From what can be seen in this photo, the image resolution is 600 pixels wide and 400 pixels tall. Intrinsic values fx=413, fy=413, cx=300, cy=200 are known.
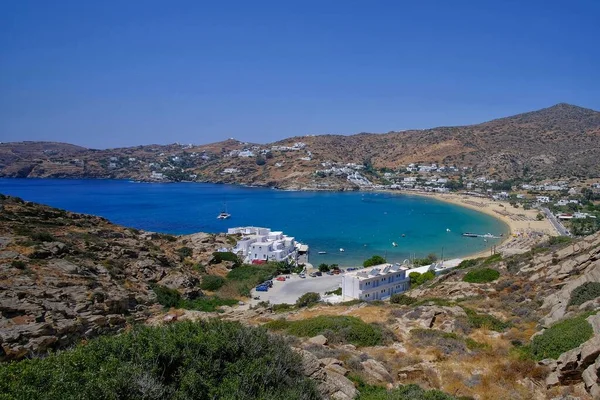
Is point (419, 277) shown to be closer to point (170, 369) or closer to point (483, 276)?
point (483, 276)

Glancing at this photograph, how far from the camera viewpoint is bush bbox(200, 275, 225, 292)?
1085 inches

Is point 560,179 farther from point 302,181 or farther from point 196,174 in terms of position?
point 196,174

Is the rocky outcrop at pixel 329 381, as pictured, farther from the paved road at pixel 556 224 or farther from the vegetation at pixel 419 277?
the paved road at pixel 556 224

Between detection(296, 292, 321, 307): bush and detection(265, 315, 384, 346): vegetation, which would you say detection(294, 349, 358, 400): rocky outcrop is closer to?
detection(265, 315, 384, 346): vegetation

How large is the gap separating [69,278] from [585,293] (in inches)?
763

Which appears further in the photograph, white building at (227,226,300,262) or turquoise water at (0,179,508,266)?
turquoise water at (0,179,508,266)

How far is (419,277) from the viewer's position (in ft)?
97.2

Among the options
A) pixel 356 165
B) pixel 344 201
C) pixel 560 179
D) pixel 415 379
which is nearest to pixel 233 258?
pixel 415 379

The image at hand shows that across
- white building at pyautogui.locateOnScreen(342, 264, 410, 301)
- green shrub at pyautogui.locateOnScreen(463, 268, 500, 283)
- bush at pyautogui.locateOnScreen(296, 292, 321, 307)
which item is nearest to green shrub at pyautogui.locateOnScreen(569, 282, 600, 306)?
green shrub at pyautogui.locateOnScreen(463, 268, 500, 283)

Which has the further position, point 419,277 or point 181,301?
point 419,277

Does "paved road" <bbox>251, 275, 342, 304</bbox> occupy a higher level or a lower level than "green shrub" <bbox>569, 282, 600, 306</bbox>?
lower

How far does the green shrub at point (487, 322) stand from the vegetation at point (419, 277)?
549 inches

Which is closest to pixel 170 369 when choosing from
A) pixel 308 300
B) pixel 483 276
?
pixel 308 300

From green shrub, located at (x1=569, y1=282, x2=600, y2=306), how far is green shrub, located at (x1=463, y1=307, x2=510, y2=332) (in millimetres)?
2255
